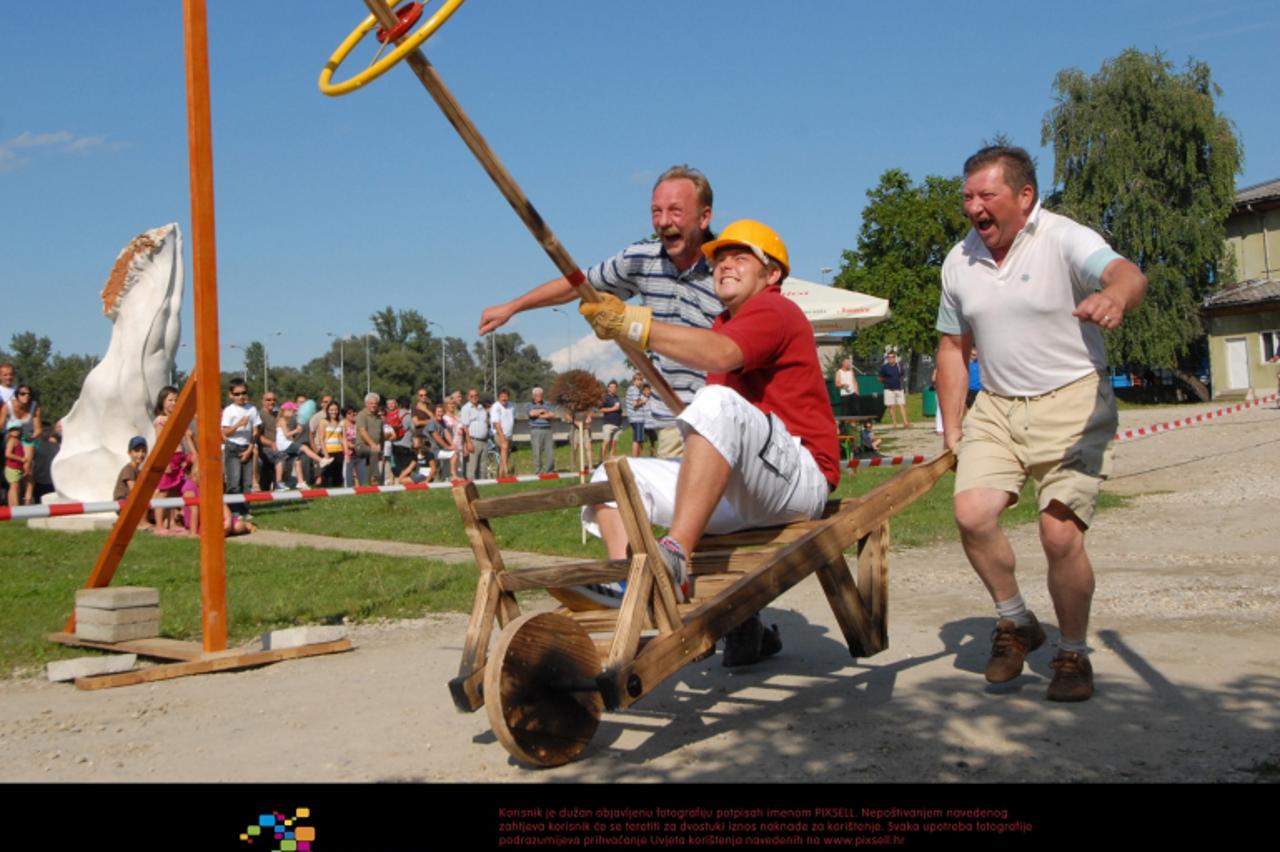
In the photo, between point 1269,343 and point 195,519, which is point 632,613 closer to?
point 195,519

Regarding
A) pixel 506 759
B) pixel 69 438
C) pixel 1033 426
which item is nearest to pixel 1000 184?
pixel 1033 426

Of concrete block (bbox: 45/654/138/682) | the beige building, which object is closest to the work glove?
concrete block (bbox: 45/654/138/682)

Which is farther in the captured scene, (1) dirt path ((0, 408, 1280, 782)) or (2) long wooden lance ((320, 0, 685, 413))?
(2) long wooden lance ((320, 0, 685, 413))

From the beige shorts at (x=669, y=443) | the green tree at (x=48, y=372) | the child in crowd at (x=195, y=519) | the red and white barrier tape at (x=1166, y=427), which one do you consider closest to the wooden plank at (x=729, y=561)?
the beige shorts at (x=669, y=443)

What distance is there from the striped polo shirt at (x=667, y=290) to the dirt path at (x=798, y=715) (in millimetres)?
1313

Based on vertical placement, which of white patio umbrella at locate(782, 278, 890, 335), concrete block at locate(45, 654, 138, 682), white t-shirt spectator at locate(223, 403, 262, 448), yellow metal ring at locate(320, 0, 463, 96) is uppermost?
white patio umbrella at locate(782, 278, 890, 335)

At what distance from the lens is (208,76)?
6398 mm

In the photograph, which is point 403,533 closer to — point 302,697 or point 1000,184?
point 302,697

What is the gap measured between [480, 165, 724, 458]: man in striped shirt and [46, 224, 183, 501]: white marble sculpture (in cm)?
1151

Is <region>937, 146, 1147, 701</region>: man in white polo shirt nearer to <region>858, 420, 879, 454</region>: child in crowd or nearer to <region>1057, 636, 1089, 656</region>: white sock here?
<region>1057, 636, 1089, 656</region>: white sock

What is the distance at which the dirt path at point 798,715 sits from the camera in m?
3.88

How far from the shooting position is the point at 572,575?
4066 millimetres

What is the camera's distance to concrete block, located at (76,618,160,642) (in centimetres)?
670

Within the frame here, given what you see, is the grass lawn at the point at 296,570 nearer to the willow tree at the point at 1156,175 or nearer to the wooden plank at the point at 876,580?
the wooden plank at the point at 876,580
